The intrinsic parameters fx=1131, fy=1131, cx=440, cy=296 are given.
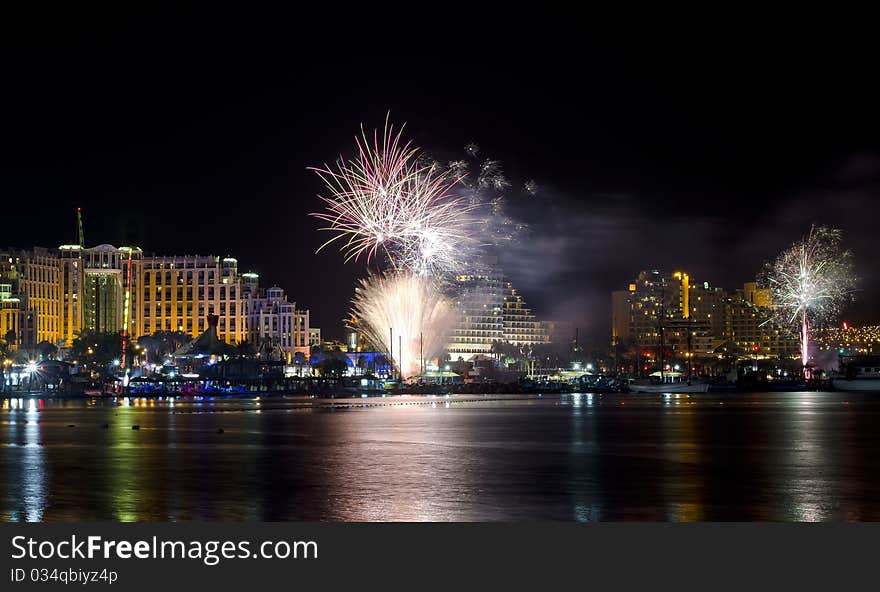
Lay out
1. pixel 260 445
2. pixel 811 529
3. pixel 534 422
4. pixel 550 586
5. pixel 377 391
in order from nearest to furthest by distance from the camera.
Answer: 1. pixel 550 586
2. pixel 811 529
3. pixel 260 445
4. pixel 534 422
5. pixel 377 391

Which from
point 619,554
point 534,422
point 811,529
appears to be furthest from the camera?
point 534,422

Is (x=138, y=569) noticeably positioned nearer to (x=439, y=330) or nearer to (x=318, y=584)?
(x=318, y=584)

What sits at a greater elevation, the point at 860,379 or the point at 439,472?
the point at 439,472

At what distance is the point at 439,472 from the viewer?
30391 millimetres

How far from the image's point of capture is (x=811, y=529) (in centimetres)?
2059

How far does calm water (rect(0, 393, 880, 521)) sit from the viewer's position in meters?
23.1

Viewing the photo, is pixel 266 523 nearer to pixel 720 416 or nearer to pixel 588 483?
pixel 588 483

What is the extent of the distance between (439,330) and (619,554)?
168 m

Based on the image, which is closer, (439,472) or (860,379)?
(439,472)

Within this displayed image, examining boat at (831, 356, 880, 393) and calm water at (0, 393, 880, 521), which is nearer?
calm water at (0, 393, 880, 521)

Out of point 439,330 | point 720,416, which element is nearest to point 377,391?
point 439,330

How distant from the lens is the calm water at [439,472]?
23.1 metres

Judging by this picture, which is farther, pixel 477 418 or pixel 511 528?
pixel 477 418

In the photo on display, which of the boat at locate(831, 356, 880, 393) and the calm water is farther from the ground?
the calm water
